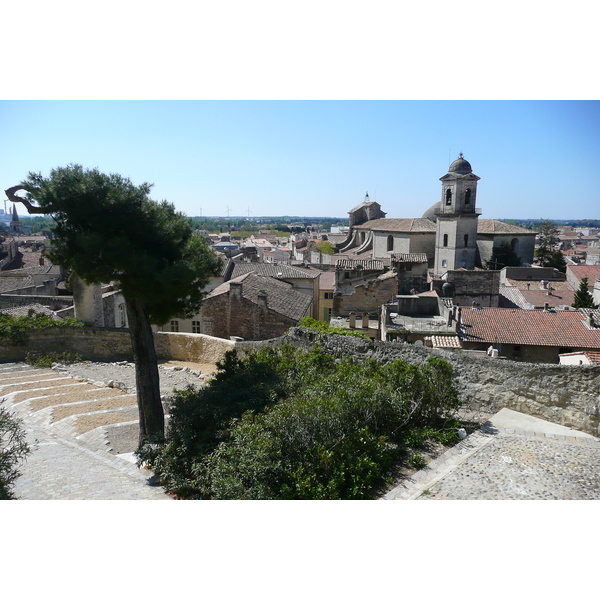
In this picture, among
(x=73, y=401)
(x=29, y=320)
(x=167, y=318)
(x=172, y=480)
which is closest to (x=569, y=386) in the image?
(x=172, y=480)

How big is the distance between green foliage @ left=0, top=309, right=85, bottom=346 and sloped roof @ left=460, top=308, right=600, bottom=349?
12527 mm

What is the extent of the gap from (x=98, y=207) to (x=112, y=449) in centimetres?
438

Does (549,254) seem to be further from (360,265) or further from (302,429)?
(302,429)

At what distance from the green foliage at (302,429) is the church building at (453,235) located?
90.5 feet

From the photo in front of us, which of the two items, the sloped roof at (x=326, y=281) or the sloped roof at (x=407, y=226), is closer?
the sloped roof at (x=326, y=281)

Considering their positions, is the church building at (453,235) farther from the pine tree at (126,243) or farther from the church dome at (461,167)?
the pine tree at (126,243)

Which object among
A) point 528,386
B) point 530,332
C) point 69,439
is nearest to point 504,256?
point 530,332

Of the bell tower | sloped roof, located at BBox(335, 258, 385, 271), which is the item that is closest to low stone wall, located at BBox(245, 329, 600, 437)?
sloped roof, located at BBox(335, 258, 385, 271)

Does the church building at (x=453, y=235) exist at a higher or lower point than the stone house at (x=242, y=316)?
higher

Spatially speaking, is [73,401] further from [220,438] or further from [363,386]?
[363,386]

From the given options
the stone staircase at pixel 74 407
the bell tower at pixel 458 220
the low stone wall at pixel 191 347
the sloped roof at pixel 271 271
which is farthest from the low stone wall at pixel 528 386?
the bell tower at pixel 458 220

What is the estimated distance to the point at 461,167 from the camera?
125 feet

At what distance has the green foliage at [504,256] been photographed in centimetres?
3946

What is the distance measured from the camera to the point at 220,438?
292 inches
